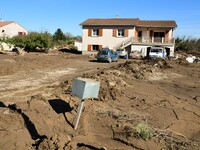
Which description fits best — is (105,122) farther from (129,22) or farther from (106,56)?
(129,22)

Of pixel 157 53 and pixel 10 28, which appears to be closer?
pixel 157 53

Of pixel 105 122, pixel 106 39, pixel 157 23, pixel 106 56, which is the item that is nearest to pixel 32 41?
pixel 106 39

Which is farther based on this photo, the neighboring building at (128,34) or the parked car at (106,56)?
the neighboring building at (128,34)

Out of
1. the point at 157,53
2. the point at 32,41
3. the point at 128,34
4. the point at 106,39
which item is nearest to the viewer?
the point at 157,53

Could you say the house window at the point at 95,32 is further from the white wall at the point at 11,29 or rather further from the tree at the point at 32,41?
the white wall at the point at 11,29

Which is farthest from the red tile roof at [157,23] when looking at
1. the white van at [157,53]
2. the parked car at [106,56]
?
the parked car at [106,56]

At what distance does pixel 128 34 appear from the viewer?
48250 millimetres

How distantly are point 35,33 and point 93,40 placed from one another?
1047 centimetres

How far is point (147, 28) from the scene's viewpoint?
5041cm

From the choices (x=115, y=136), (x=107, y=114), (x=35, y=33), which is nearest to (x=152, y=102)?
(x=107, y=114)

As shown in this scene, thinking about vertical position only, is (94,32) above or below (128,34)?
above

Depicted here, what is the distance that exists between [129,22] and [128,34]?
87.4 inches

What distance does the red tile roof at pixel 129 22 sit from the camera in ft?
159

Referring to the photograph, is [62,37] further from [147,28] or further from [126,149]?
[126,149]
